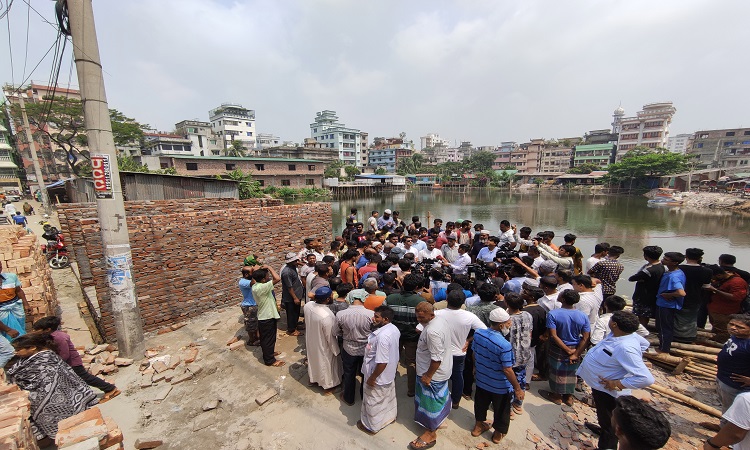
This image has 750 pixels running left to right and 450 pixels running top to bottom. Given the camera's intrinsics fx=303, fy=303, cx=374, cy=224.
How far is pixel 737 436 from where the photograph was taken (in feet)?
7.36

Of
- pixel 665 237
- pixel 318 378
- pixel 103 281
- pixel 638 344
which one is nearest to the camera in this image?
pixel 638 344

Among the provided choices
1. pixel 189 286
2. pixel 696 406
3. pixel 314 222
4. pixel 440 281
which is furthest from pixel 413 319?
pixel 314 222

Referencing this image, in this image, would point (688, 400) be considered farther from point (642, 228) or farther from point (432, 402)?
point (642, 228)

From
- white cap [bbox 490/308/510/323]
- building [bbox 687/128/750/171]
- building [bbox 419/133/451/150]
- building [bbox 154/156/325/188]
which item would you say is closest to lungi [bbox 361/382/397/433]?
white cap [bbox 490/308/510/323]

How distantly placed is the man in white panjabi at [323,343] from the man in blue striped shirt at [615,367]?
280cm

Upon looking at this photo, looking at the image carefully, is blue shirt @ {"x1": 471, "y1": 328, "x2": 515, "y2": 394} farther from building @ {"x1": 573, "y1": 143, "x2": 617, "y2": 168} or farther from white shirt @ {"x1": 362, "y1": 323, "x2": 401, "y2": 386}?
building @ {"x1": 573, "y1": 143, "x2": 617, "y2": 168}

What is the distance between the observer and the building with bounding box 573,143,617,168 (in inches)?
2512

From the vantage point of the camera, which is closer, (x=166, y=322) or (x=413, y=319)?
(x=413, y=319)

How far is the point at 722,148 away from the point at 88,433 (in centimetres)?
9027

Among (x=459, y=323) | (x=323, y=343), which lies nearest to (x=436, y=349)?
(x=459, y=323)

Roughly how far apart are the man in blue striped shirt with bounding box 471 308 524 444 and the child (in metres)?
4.58

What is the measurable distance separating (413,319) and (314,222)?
17.8 feet

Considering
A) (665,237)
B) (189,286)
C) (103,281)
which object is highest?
(103,281)

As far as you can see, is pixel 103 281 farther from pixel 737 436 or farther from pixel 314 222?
pixel 737 436
